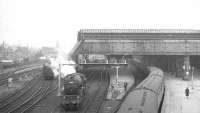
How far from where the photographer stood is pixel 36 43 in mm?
115188

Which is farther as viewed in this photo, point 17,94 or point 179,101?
point 17,94

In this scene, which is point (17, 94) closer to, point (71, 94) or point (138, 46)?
point (71, 94)

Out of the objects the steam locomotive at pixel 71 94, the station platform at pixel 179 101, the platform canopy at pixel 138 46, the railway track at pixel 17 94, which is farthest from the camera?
the platform canopy at pixel 138 46

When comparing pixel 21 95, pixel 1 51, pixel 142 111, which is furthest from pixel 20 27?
pixel 142 111

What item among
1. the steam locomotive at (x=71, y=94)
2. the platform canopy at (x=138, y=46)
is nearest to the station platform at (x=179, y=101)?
the steam locomotive at (x=71, y=94)

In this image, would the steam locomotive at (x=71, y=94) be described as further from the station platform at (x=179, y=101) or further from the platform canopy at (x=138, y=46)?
the platform canopy at (x=138, y=46)

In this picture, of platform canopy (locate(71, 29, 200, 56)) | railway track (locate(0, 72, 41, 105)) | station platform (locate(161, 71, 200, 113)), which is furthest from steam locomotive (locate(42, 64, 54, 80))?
station platform (locate(161, 71, 200, 113))


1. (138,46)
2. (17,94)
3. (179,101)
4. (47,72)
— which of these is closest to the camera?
(179,101)

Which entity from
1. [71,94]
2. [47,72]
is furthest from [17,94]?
[71,94]

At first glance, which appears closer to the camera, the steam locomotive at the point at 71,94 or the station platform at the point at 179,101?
the station platform at the point at 179,101

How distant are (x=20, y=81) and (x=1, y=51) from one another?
35.3 metres

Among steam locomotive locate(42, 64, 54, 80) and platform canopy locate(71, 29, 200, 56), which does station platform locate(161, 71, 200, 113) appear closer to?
platform canopy locate(71, 29, 200, 56)

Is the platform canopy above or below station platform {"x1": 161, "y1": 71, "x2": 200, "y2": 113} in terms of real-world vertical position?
above

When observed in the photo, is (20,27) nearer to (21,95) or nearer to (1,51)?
(1,51)
